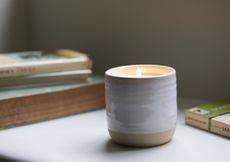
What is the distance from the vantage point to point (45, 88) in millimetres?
686

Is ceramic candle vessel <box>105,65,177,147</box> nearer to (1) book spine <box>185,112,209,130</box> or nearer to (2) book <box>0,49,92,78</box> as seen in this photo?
(1) book spine <box>185,112,209,130</box>

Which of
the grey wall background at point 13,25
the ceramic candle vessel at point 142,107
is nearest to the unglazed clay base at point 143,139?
the ceramic candle vessel at point 142,107

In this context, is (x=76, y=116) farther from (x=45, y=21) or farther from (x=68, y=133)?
(x=45, y=21)

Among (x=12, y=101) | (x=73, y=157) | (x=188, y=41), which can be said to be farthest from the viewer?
(x=188, y=41)

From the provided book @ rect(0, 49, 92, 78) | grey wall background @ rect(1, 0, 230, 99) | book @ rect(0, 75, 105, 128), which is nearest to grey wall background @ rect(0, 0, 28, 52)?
grey wall background @ rect(1, 0, 230, 99)

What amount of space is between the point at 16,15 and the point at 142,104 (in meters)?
0.49

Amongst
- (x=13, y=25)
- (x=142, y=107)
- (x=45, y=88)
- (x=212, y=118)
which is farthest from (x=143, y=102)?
(x=13, y=25)

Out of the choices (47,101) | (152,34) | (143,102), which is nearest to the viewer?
(143,102)

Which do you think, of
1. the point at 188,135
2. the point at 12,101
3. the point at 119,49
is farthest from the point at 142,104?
the point at 119,49

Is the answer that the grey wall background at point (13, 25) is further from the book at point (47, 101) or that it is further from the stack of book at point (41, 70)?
the book at point (47, 101)

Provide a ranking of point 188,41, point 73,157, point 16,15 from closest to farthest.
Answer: point 73,157
point 188,41
point 16,15

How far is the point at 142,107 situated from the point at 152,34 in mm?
276

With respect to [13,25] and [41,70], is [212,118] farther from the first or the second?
[13,25]

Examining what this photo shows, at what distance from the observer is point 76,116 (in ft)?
2.25
